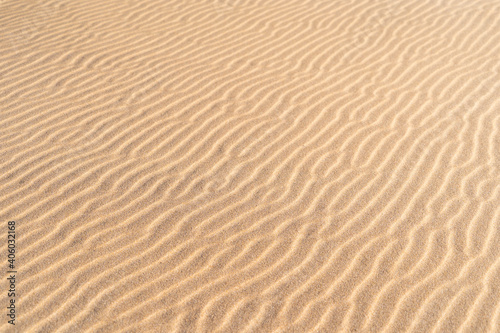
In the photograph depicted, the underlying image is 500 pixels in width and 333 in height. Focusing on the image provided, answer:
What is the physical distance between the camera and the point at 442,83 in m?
5.52

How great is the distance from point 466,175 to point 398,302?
5.08 feet

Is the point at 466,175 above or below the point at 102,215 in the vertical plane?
above

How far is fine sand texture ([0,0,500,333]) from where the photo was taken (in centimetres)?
318

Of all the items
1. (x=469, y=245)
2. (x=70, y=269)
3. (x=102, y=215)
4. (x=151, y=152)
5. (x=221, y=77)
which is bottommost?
(x=70, y=269)

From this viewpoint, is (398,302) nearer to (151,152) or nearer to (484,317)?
(484,317)

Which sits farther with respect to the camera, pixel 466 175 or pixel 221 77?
pixel 221 77

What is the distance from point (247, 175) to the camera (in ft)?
13.7

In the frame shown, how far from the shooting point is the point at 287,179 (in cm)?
416

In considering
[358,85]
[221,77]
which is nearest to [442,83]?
[358,85]

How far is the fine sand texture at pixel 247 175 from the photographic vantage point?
3176 mm

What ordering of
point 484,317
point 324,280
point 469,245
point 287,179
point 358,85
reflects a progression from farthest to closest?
point 358,85 < point 287,179 < point 469,245 < point 324,280 < point 484,317

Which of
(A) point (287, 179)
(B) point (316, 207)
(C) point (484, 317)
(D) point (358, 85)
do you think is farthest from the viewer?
(D) point (358, 85)

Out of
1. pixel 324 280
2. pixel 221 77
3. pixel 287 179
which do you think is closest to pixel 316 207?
pixel 287 179

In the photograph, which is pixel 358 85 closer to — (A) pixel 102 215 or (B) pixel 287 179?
(B) pixel 287 179
